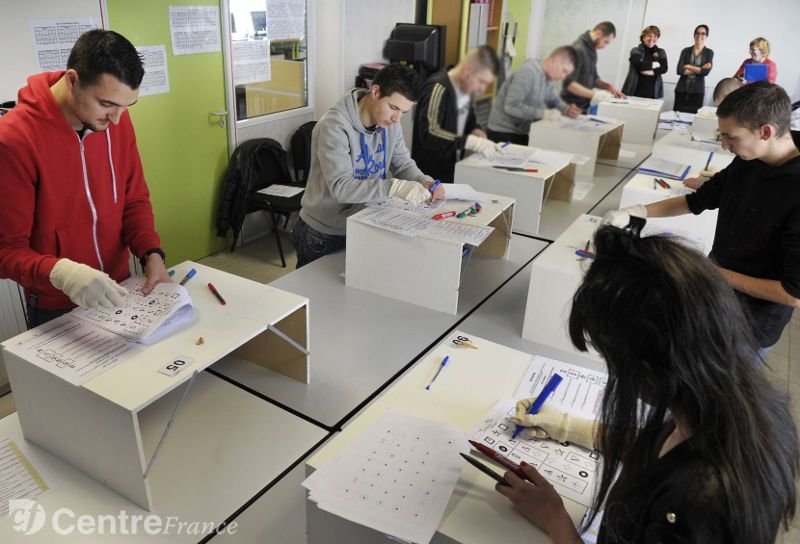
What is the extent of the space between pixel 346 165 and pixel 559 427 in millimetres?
1109

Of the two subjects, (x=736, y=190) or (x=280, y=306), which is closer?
(x=280, y=306)

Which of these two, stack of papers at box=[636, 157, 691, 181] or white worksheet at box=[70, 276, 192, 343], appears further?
stack of papers at box=[636, 157, 691, 181]

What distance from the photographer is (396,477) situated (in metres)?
0.96

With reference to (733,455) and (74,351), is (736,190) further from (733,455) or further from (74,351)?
(74,351)

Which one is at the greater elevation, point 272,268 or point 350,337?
point 350,337

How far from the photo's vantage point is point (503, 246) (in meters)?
2.23

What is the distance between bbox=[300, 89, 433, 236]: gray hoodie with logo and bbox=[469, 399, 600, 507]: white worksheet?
2.85 feet

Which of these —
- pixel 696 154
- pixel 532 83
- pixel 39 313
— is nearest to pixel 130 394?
pixel 39 313

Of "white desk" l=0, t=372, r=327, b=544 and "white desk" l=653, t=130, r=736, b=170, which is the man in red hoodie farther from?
"white desk" l=653, t=130, r=736, b=170

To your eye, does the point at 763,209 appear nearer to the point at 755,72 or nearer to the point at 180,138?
the point at 755,72

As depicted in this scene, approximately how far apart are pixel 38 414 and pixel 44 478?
4.7 inches

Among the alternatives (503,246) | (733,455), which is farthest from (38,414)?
(503,246)

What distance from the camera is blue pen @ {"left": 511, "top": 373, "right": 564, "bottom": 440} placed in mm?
1100
